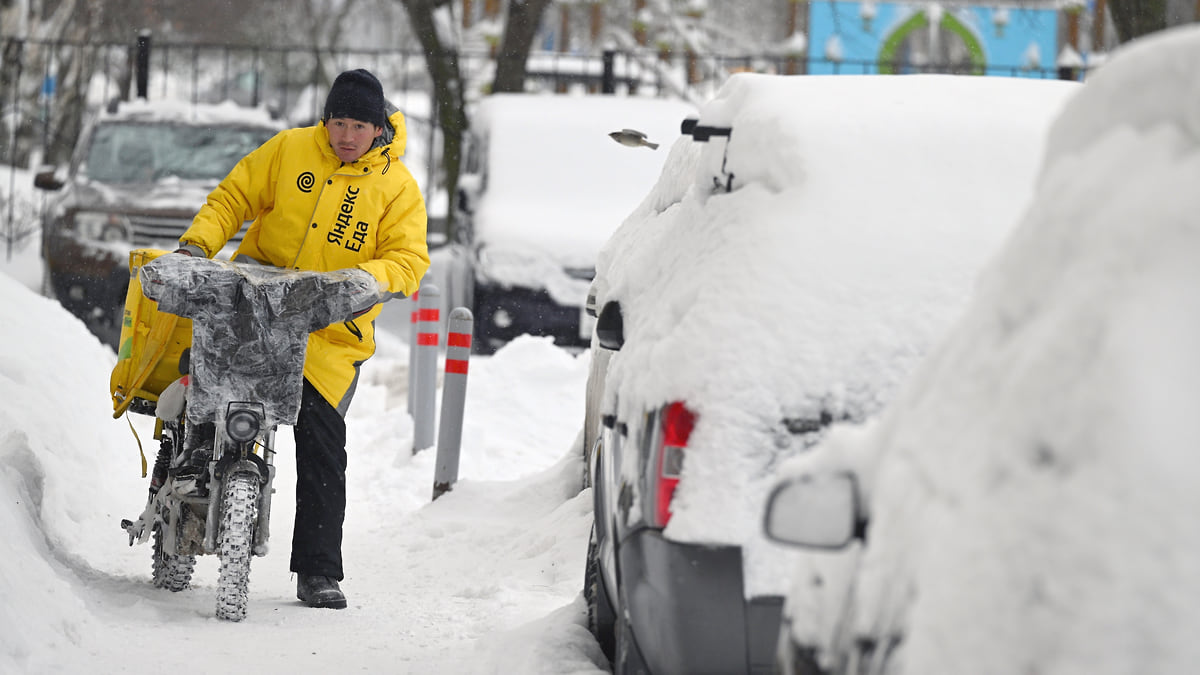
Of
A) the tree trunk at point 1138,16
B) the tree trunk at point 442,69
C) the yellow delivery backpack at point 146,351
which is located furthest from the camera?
the tree trunk at point 442,69

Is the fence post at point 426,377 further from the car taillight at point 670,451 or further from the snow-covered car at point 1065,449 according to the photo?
the snow-covered car at point 1065,449

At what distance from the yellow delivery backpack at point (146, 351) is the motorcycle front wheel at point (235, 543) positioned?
567 mm

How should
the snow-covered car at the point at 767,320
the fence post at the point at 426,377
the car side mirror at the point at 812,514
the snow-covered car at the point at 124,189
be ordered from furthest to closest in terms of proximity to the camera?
the snow-covered car at the point at 124,189, the fence post at the point at 426,377, the snow-covered car at the point at 767,320, the car side mirror at the point at 812,514

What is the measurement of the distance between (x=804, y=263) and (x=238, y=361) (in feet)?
7.62

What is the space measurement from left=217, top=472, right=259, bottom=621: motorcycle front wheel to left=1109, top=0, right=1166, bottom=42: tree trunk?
8.24 m

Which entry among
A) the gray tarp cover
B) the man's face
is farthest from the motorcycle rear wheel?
the man's face

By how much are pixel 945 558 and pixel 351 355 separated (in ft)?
12.6

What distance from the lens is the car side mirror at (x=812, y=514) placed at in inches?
83.8

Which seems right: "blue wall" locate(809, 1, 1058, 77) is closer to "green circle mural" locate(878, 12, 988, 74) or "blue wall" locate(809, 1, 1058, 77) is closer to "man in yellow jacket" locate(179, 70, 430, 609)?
"green circle mural" locate(878, 12, 988, 74)

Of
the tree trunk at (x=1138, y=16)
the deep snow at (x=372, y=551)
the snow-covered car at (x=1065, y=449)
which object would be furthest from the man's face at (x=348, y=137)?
the tree trunk at (x=1138, y=16)

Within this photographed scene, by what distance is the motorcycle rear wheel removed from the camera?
540cm

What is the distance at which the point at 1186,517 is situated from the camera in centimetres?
160

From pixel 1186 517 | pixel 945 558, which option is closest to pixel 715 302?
pixel 945 558

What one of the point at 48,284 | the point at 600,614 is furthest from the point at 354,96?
the point at 48,284
